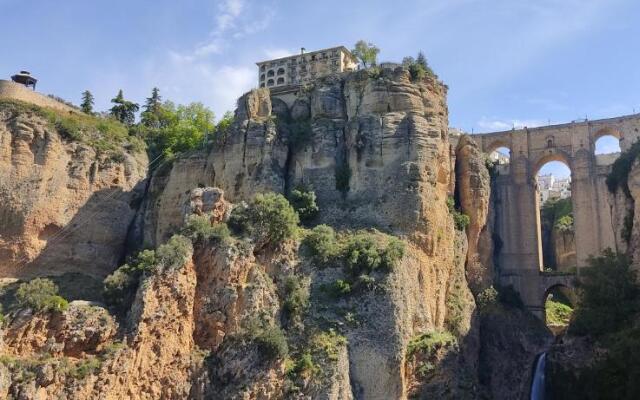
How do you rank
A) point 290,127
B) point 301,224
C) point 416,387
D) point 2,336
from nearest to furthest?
point 2,336
point 416,387
point 301,224
point 290,127

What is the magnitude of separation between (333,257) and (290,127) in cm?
922

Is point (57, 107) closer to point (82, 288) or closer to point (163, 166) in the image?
point (163, 166)

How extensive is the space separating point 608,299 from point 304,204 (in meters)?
15.5

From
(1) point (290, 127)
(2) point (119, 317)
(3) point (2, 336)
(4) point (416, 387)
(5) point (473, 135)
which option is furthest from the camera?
(5) point (473, 135)

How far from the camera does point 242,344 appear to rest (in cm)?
2881

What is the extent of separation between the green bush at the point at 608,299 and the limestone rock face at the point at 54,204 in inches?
946

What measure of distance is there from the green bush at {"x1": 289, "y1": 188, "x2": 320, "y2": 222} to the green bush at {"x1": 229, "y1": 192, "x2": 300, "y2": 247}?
2609 millimetres

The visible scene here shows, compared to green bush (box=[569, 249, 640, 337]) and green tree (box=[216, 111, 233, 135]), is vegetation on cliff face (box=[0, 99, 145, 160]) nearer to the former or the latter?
green tree (box=[216, 111, 233, 135])

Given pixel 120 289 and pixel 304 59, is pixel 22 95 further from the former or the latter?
pixel 304 59

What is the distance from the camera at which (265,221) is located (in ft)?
105

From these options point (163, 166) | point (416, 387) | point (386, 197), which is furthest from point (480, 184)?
point (163, 166)

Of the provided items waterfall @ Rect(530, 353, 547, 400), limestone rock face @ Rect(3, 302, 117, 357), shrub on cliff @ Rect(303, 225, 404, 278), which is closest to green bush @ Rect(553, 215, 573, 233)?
waterfall @ Rect(530, 353, 547, 400)

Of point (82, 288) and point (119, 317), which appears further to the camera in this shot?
point (82, 288)

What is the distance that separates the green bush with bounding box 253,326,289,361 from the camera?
2847cm
